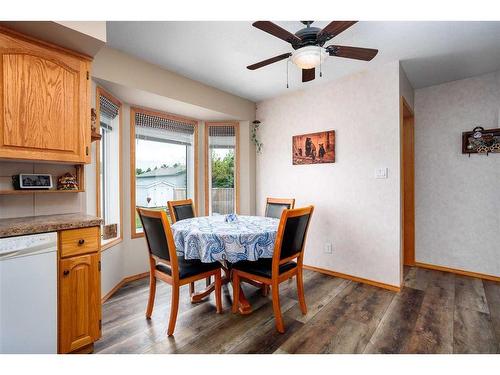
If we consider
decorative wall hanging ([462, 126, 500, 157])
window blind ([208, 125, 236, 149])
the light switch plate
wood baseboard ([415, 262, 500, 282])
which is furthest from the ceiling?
wood baseboard ([415, 262, 500, 282])

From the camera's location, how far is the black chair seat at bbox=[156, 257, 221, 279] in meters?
1.85

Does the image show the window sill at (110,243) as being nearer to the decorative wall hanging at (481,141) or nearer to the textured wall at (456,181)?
the textured wall at (456,181)

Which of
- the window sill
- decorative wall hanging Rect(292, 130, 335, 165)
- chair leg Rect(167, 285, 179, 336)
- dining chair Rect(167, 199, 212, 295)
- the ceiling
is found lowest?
chair leg Rect(167, 285, 179, 336)

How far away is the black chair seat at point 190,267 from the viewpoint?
6.07 feet

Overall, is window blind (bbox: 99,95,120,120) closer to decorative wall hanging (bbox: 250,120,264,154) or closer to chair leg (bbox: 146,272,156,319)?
chair leg (bbox: 146,272,156,319)

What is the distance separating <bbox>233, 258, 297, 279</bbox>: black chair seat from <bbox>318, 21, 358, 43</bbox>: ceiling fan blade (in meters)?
1.71

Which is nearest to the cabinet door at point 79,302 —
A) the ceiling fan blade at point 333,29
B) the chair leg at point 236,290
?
the chair leg at point 236,290

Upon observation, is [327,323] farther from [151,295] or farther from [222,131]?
[222,131]

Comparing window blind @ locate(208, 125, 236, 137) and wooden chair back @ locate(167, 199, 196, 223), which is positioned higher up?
window blind @ locate(208, 125, 236, 137)

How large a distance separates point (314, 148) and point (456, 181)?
1848 mm

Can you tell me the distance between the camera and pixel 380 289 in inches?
101

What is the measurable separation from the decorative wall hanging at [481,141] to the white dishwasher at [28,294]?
4.24 m

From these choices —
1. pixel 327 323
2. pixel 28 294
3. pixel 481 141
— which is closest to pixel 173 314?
pixel 28 294
